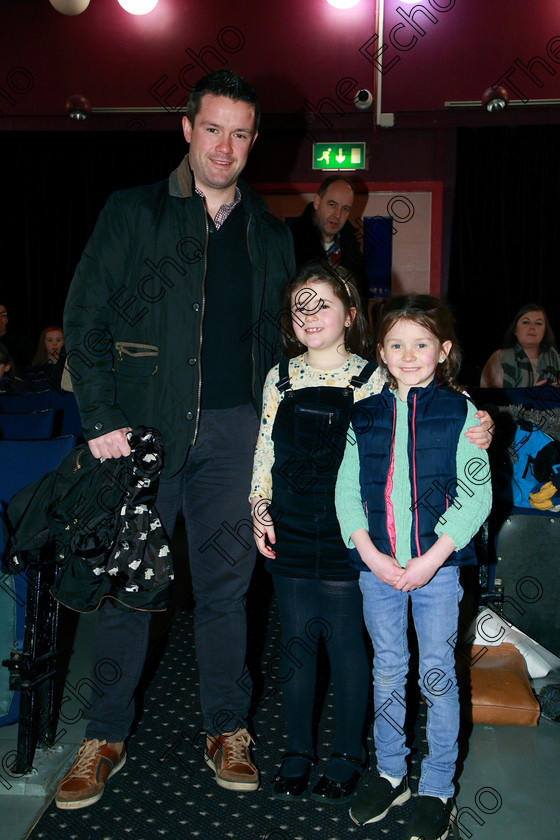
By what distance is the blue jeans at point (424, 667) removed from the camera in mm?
1661

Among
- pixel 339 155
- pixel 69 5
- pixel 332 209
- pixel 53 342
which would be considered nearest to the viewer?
pixel 332 209

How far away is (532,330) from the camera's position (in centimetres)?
456

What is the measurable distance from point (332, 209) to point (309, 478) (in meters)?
1.84

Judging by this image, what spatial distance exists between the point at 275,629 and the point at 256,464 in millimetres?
1299

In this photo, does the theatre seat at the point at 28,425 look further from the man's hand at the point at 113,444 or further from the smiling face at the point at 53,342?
the smiling face at the point at 53,342

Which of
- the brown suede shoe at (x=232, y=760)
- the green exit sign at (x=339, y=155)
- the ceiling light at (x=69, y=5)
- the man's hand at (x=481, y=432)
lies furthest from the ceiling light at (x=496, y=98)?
the brown suede shoe at (x=232, y=760)

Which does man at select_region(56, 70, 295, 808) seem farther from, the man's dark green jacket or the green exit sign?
the green exit sign

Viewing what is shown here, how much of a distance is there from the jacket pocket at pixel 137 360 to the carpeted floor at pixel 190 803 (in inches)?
40.3

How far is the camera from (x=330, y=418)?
178cm

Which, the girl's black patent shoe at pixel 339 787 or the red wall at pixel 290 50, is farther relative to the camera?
the red wall at pixel 290 50

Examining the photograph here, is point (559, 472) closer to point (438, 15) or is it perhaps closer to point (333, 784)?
point (333, 784)

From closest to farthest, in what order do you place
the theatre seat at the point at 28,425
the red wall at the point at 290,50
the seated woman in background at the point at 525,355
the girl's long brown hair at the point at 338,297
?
the girl's long brown hair at the point at 338,297 → the theatre seat at the point at 28,425 → the seated woman in background at the point at 525,355 → the red wall at the point at 290,50

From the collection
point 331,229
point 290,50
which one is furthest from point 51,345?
point 331,229

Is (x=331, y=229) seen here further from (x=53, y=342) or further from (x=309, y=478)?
(x=53, y=342)
